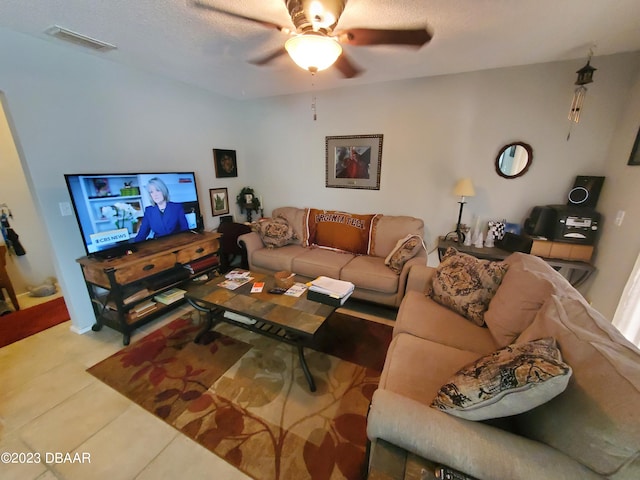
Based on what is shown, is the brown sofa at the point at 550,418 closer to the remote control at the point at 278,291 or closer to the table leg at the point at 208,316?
the remote control at the point at 278,291

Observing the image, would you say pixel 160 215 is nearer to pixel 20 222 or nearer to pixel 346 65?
pixel 20 222

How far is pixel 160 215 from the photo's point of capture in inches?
106

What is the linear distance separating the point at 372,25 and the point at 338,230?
2051 millimetres

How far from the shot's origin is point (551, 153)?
2.52m

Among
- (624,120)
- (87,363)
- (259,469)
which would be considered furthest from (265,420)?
(624,120)

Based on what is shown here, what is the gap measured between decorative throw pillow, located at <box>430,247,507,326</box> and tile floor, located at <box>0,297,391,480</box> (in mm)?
1655

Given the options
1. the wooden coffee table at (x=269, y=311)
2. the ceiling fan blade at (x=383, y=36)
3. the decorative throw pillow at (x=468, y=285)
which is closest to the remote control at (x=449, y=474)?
the wooden coffee table at (x=269, y=311)

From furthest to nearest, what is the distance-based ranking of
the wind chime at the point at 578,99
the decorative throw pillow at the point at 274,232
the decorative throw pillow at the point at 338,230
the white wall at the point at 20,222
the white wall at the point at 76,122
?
the decorative throw pillow at the point at 274,232 → the decorative throw pillow at the point at 338,230 → the white wall at the point at 20,222 → the wind chime at the point at 578,99 → the white wall at the point at 76,122

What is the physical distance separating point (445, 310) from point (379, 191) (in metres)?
1.87

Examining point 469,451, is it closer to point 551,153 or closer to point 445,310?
point 445,310

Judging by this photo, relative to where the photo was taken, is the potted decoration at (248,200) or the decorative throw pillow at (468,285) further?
the potted decoration at (248,200)

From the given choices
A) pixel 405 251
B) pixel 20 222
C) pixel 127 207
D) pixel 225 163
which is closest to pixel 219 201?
pixel 225 163

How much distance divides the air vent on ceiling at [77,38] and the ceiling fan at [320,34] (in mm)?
1107

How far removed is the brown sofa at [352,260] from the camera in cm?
255
